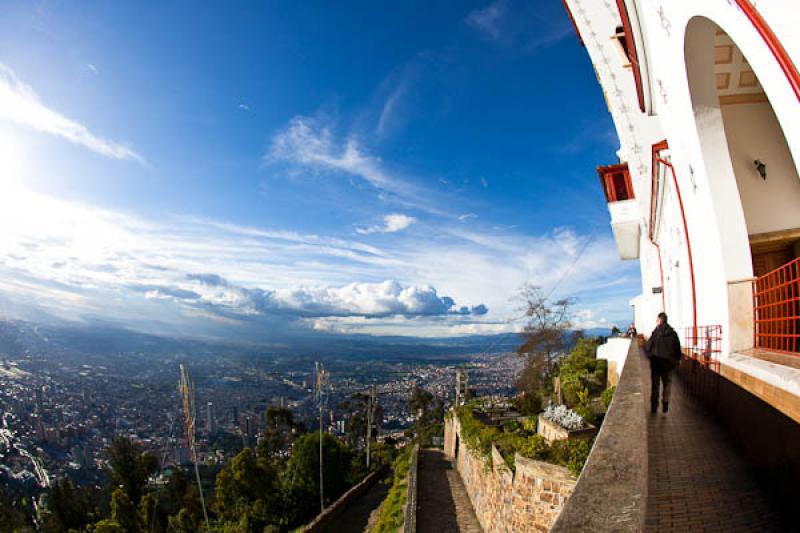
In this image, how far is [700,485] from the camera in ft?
7.45

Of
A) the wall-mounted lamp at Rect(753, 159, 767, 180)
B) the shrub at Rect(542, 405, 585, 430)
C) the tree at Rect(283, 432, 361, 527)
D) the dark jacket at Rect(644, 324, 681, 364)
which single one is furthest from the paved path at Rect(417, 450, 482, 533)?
the wall-mounted lamp at Rect(753, 159, 767, 180)

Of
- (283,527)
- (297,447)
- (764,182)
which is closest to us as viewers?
(764,182)

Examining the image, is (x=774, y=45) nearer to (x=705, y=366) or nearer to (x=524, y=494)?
(x=705, y=366)

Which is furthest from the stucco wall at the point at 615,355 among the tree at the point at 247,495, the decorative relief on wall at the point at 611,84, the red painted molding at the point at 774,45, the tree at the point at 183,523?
the tree at the point at 183,523

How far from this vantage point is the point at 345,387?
75250 millimetres

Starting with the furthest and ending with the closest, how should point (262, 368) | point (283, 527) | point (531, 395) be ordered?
point (262, 368) < point (283, 527) < point (531, 395)

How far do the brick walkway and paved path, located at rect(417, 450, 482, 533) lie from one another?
1082 cm

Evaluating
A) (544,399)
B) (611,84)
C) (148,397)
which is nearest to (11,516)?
(544,399)

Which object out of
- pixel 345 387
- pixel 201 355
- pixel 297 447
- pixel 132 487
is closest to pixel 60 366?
pixel 201 355

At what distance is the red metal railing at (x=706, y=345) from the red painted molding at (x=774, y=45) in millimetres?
3280

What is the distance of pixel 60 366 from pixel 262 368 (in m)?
34.2

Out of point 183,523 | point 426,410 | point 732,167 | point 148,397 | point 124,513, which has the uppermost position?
point 732,167

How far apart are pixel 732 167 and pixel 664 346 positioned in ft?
8.82

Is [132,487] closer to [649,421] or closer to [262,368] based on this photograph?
[649,421]
